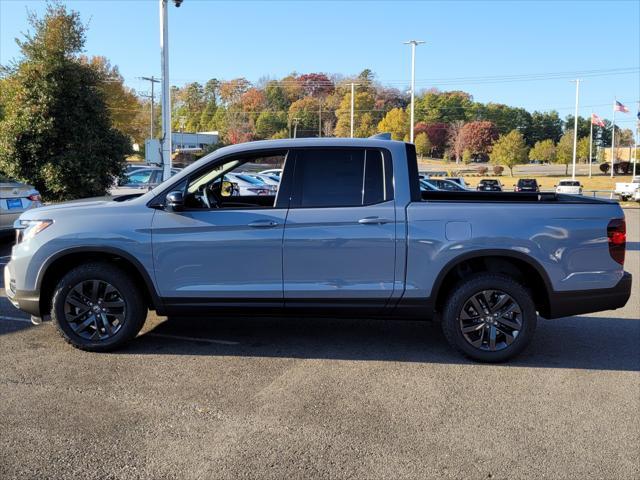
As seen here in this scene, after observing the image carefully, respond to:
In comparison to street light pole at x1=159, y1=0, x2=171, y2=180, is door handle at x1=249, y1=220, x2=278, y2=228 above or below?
below

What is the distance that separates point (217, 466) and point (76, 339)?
2.51m

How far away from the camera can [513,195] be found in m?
5.84

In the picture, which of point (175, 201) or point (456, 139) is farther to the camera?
point (456, 139)

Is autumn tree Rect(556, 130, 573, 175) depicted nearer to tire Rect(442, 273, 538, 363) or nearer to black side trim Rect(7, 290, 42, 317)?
tire Rect(442, 273, 538, 363)

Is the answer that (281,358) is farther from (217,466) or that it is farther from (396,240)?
(217,466)

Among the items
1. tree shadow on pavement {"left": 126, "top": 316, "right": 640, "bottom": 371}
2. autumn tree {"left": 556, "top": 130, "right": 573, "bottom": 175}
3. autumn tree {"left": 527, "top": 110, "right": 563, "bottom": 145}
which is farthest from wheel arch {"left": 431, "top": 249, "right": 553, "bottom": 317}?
autumn tree {"left": 527, "top": 110, "right": 563, "bottom": 145}

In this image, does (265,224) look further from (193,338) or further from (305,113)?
(305,113)

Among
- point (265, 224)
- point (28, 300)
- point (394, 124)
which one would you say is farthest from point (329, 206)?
point (394, 124)

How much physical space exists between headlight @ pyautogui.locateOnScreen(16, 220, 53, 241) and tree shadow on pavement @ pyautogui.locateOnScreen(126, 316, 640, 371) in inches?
52.9

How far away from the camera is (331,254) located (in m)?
4.98

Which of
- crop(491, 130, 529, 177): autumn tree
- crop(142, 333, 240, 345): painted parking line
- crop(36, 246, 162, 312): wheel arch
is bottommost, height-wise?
crop(142, 333, 240, 345): painted parking line

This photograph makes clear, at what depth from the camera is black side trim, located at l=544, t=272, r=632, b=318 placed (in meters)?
5.02

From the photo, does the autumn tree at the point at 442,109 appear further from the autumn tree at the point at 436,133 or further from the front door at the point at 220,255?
the front door at the point at 220,255

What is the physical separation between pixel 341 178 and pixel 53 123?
10.3 m
